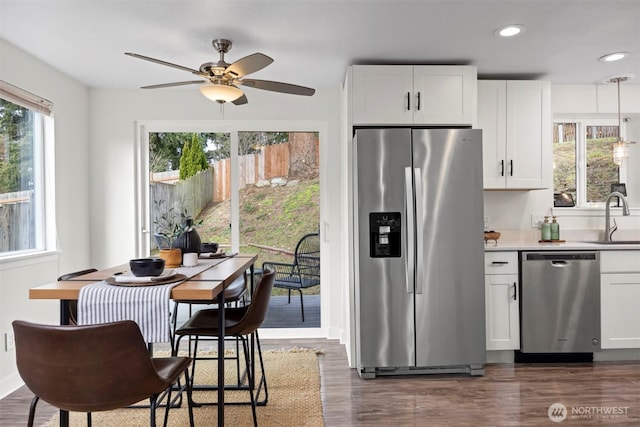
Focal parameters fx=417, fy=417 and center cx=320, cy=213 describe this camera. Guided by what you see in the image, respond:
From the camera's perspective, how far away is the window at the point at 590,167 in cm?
402

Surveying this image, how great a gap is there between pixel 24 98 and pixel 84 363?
2435 millimetres

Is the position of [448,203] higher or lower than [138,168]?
lower

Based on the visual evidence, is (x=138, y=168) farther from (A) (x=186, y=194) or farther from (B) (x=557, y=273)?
(B) (x=557, y=273)

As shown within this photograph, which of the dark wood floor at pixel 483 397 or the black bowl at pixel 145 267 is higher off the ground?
the black bowl at pixel 145 267

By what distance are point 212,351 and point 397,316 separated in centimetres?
164

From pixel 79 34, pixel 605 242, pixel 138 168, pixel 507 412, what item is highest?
pixel 79 34

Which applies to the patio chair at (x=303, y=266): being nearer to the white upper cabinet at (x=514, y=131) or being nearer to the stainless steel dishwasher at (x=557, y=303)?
the white upper cabinet at (x=514, y=131)

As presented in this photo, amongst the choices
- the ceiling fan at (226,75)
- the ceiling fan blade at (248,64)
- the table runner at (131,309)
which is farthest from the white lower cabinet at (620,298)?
the table runner at (131,309)

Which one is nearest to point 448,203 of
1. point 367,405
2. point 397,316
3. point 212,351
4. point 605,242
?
point 397,316

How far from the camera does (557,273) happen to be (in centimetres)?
324

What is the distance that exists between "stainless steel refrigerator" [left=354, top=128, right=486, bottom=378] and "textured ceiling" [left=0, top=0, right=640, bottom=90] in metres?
0.64

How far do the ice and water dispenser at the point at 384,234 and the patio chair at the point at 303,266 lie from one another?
3.84 ft

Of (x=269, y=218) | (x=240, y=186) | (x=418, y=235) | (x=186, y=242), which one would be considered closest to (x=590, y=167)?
(x=418, y=235)

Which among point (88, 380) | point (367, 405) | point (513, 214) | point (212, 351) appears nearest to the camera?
point (88, 380)
